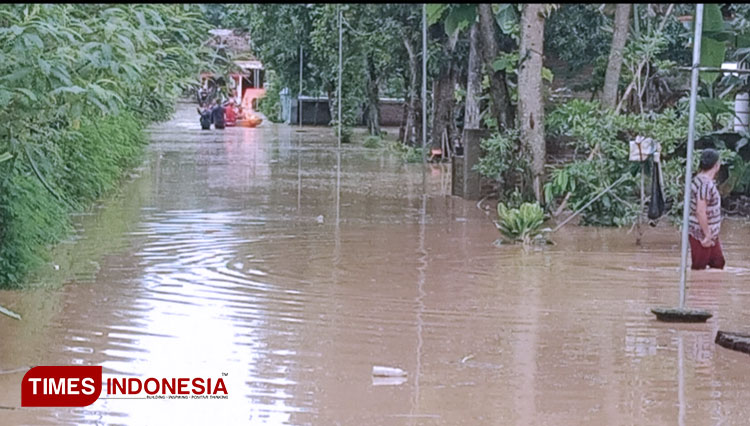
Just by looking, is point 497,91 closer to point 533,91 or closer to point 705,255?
point 533,91

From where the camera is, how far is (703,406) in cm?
754

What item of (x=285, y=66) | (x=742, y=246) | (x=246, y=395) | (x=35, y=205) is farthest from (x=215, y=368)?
(x=285, y=66)

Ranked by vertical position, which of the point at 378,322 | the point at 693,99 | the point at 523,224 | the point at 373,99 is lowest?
the point at 378,322

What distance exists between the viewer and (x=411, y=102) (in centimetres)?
3612

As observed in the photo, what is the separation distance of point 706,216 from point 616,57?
7803mm

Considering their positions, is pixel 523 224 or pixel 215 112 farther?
pixel 215 112

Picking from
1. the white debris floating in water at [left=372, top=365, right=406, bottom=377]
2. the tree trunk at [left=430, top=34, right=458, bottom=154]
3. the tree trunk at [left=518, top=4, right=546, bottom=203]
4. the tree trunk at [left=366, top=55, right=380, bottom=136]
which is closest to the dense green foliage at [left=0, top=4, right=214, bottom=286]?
the white debris floating in water at [left=372, top=365, right=406, bottom=377]

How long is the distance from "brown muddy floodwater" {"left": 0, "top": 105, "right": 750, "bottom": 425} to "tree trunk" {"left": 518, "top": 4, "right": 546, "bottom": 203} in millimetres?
1148

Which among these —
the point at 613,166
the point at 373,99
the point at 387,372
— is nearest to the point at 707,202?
the point at 613,166

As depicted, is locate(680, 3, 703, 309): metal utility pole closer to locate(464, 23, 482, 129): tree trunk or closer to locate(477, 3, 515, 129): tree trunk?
locate(477, 3, 515, 129): tree trunk

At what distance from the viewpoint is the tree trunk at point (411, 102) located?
33531mm

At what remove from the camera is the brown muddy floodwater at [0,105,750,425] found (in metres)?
7.50

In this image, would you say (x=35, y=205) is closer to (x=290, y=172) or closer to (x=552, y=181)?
(x=552, y=181)

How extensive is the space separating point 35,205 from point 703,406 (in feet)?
22.6
